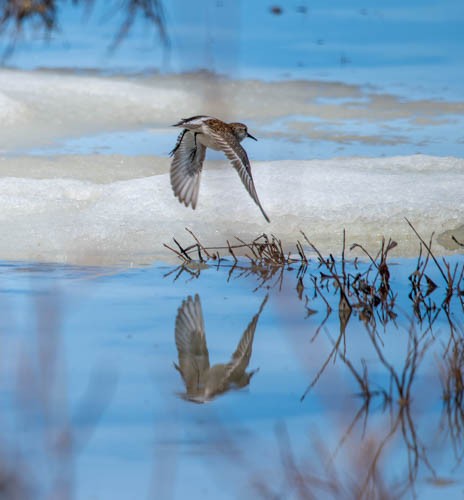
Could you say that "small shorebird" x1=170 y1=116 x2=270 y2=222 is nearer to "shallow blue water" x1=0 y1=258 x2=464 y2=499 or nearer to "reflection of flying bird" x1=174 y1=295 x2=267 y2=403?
"shallow blue water" x1=0 y1=258 x2=464 y2=499

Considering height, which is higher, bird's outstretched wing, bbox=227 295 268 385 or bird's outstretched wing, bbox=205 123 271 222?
bird's outstretched wing, bbox=205 123 271 222

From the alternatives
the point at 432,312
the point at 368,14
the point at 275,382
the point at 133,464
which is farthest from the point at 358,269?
the point at 368,14

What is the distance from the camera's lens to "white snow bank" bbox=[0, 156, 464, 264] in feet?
18.9

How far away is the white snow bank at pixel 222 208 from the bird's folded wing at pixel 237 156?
1.88 feet

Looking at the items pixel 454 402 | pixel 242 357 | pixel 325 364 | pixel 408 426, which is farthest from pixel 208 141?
pixel 408 426

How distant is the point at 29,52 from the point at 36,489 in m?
8.46

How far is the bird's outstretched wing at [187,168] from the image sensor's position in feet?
19.4

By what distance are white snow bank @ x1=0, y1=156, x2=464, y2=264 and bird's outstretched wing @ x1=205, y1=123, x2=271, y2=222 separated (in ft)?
1.88

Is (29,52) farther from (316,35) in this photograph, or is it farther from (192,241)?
(192,241)

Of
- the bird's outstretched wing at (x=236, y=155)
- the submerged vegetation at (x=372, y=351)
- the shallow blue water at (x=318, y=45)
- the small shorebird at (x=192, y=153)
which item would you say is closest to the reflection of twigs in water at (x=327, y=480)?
the submerged vegetation at (x=372, y=351)

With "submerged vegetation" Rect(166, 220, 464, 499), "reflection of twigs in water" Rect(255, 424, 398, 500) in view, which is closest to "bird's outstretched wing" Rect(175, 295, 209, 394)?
"submerged vegetation" Rect(166, 220, 464, 499)

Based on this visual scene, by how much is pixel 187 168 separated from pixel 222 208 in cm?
42

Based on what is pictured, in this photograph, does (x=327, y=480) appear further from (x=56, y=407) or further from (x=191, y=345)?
(x=191, y=345)

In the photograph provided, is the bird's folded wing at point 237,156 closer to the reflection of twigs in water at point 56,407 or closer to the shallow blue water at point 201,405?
the shallow blue water at point 201,405
